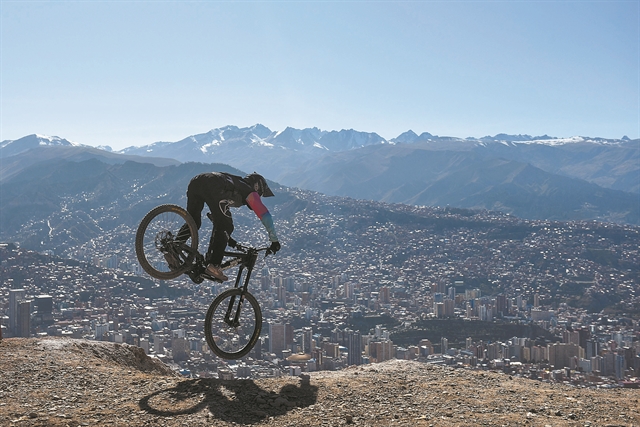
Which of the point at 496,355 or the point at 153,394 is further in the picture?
the point at 496,355

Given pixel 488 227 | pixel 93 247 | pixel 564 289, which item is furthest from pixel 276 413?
pixel 488 227

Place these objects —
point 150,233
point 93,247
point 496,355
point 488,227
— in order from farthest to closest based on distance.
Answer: point 488,227 < point 93,247 < point 496,355 < point 150,233

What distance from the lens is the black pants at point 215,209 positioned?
10539mm

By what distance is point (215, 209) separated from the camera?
10.6m

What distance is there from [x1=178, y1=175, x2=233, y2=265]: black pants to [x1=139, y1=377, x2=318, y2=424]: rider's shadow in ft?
7.38

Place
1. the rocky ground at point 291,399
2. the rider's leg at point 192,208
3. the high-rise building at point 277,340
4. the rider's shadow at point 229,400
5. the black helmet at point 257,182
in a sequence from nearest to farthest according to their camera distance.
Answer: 1. the rocky ground at point 291,399
2. the rider's shadow at point 229,400
3. the rider's leg at point 192,208
4. the black helmet at point 257,182
5. the high-rise building at point 277,340

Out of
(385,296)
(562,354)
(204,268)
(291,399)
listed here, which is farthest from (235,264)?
(385,296)

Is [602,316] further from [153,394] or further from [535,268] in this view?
[153,394]

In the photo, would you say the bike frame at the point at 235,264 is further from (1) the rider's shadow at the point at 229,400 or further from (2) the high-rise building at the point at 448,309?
(2) the high-rise building at the point at 448,309

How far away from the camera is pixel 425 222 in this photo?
7141 inches

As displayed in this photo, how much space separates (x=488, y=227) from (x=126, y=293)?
120 metres

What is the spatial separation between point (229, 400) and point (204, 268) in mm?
2541

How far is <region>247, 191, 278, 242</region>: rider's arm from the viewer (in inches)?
415

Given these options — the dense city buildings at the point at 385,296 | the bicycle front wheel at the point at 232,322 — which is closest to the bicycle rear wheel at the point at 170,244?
the bicycle front wheel at the point at 232,322
